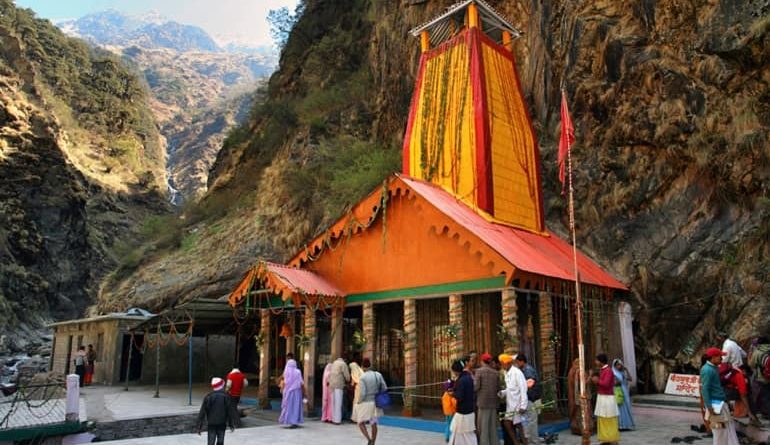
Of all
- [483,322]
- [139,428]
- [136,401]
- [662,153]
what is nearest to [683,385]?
[483,322]

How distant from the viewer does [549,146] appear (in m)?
21.0

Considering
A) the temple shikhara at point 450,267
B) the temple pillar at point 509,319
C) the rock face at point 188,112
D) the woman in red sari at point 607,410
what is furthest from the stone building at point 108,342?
the rock face at point 188,112

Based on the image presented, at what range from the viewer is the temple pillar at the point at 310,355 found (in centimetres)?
1416

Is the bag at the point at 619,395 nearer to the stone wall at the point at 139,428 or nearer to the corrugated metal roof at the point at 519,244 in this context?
the corrugated metal roof at the point at 519,244

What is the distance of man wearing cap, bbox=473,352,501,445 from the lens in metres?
8.50

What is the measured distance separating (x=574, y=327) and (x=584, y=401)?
15.6 feet

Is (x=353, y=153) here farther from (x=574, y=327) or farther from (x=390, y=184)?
(x=574, y=327)

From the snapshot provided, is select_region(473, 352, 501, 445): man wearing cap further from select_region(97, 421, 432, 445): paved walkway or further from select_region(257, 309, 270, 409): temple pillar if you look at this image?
select_region(257, 309, 270, 409): temple pillar

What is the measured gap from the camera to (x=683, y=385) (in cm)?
1444

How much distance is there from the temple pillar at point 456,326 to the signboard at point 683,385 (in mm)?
6667

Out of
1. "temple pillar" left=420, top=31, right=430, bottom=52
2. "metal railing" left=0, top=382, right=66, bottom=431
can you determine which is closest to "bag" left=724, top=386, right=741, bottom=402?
"metal railing" left=0, top=382, right=66, bottom=431

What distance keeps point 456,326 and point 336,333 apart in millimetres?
3637

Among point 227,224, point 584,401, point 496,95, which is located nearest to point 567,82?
point 496,95

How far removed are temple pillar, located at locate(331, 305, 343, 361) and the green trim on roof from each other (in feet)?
1.19
